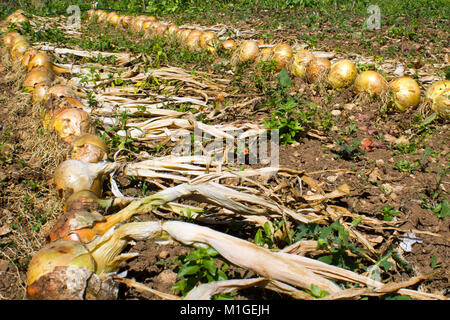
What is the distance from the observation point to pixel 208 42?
5.21 metres

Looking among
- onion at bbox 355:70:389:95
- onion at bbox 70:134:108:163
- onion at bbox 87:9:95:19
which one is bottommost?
onion at bbox 70:134:108:163

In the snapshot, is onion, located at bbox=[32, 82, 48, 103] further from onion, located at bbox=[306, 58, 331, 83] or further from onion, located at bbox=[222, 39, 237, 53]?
onion, located at bbox=[306, 58, 331, 83]

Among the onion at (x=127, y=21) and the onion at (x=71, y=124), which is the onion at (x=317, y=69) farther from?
the onion at (x=127, y=21)

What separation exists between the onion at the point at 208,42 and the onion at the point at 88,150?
10.8 ft

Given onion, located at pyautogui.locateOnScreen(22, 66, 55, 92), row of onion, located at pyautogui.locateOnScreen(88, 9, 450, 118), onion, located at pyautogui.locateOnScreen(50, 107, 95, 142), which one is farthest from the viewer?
onion, located at pyautogui.locateOnScreen(22, 66, 55, 92)

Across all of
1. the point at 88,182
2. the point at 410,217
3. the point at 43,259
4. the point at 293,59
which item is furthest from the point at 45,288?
the point at 293,59

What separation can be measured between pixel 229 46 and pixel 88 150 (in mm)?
3389

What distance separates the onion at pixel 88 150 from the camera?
224 cm

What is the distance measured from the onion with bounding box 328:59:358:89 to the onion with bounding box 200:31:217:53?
2.21 meters

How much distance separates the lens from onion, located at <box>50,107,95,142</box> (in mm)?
2504

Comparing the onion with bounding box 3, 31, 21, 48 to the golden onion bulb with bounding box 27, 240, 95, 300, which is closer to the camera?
the golden onion bulb with bounding box 27, 240, 95, 300

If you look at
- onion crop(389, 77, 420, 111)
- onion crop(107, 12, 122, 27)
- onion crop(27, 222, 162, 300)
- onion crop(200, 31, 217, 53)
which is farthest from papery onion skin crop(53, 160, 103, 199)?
onion crop(107, 12, 122, 27)

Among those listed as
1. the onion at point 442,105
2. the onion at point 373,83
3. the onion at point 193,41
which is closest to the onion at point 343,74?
the onion at point 373,83

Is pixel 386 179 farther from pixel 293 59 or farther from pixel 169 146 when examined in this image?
pixel 293 59
